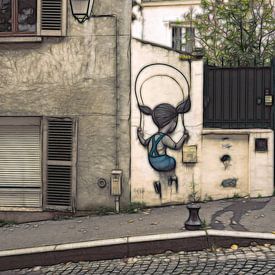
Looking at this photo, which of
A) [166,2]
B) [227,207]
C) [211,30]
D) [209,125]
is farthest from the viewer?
[166,2]

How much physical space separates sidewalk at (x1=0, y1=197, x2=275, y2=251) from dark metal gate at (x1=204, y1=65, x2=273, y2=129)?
4.64ft

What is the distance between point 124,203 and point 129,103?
1.73 metres

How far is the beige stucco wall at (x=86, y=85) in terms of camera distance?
28.3 feet

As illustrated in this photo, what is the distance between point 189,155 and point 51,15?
11.1 feet

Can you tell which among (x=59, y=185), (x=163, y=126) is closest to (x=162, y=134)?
(x=163, y=126)

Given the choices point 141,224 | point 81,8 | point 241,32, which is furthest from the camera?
point 241,32

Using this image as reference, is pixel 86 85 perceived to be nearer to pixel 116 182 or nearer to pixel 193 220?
pixel 116 182

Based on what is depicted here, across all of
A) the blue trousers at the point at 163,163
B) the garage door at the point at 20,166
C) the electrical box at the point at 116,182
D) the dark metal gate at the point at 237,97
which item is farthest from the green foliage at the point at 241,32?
the garage door at the point at 20,166

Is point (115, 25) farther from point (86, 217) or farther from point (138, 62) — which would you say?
point (86, 217)

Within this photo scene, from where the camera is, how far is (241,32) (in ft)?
37.4

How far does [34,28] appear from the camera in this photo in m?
8.76

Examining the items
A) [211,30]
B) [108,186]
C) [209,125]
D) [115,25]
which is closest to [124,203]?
[108,186]

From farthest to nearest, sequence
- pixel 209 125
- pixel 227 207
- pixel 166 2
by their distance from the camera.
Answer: pixel 166 2, pixel 209 125, pixel 227 207

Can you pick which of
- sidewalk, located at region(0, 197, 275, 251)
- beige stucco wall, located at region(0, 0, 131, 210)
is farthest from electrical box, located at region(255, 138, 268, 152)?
beige stucco wall, located at region(0, 0, 131, 210)
